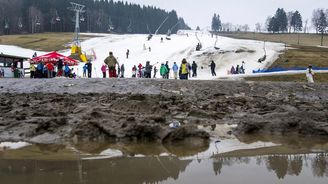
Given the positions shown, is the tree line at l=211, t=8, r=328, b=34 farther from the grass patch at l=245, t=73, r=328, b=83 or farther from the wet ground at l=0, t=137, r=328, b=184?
the wet ground at l=0, t=137, r=328, b=184

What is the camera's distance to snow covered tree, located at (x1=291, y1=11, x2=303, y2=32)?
151m

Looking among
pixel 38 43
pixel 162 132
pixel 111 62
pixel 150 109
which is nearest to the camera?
pixel 162 132

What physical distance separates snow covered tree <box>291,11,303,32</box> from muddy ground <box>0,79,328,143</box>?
467ft

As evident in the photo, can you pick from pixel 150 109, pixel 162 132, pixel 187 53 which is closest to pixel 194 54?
pixel 187 53

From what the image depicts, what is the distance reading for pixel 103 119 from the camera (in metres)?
11.2

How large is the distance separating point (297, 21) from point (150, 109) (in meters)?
150

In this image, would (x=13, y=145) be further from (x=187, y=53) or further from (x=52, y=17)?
(x=52, y=17)

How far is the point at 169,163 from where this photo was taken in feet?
27.0

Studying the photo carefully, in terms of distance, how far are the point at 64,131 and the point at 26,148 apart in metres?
1.42

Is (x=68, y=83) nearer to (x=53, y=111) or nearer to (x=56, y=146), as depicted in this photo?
(x=53, y=111)

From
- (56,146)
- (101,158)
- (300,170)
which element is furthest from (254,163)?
(56,146)

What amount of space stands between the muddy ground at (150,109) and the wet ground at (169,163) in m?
0.75

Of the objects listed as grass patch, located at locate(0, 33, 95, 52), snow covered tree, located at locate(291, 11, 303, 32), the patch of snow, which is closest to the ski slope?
grass patch, located at locate(0, 33, 95, 52)

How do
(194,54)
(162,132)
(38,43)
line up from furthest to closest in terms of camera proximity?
1. (38,43)
2. (194,54)
3. (162,132)
